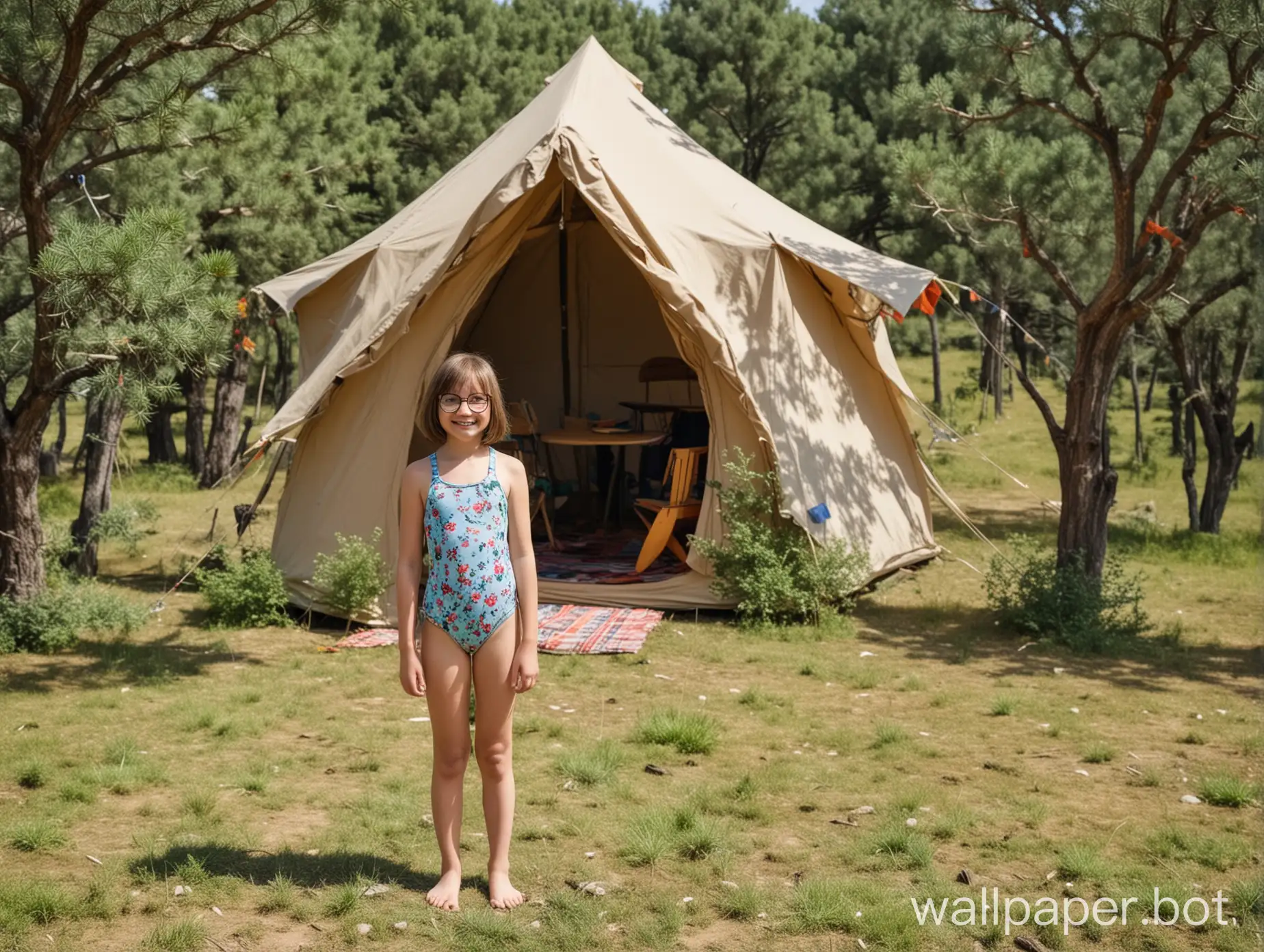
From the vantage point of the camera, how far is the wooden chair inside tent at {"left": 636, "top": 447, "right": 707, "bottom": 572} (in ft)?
24.8

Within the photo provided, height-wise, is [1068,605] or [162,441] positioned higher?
[162,441]

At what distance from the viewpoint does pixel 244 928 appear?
3285 mm

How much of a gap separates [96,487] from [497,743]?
6.12m

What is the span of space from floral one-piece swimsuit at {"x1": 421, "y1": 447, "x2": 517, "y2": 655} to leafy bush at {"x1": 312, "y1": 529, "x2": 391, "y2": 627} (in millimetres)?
3463

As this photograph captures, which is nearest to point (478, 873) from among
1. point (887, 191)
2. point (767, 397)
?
point (767, 397)

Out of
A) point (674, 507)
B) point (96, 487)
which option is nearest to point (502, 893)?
point (674, 507)

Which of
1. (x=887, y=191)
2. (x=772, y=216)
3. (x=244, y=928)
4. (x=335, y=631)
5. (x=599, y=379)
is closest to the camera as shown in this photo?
(x=244, y=928)

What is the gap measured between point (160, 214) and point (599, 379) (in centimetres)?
540

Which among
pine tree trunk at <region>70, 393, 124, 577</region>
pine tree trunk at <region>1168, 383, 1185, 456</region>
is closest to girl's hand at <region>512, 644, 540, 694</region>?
pine tree trunk at <region>70, 393, 124, 577</region>

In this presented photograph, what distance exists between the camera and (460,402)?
129 inches

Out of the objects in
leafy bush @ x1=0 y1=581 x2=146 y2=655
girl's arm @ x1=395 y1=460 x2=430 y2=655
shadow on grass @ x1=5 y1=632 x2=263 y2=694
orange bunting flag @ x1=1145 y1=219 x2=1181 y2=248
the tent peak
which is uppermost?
the tent peak

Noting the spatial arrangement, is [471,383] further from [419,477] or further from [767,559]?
[767,559]

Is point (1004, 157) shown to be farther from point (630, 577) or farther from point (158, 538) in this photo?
point (158, 538)

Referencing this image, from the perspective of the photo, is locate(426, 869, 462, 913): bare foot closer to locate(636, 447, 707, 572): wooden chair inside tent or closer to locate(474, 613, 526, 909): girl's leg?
locate(474, 613, 526, 909): girl's leg
